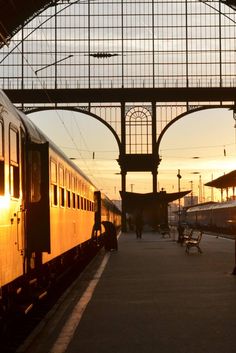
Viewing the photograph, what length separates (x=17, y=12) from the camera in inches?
2100

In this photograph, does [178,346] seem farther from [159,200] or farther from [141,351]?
[159,200]

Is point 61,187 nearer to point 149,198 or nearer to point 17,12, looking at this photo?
point 149,198

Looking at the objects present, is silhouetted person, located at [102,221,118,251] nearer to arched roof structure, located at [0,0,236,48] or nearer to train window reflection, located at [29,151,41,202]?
arched roof structure, located at [0,0,236,48]

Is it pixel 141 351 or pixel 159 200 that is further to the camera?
pixel 159 200

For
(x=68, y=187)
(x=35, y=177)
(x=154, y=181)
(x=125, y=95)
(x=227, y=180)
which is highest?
(x=125, y=95)

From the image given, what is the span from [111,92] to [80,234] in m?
38.9

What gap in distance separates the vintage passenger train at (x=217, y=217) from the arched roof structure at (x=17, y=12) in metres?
19.8

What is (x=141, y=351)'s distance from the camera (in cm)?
836

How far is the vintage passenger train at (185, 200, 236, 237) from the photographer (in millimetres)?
56812

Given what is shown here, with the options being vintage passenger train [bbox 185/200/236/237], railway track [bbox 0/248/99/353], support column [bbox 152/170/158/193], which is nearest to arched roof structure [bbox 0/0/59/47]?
support column [bbox 152/170/158/193]

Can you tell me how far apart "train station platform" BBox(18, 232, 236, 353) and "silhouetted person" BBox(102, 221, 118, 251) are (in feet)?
39.1

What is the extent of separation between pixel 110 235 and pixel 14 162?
22588 millimetres

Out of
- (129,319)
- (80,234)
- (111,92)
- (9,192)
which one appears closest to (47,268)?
(129,319)

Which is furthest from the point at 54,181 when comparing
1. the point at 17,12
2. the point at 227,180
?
the point at 17,12
